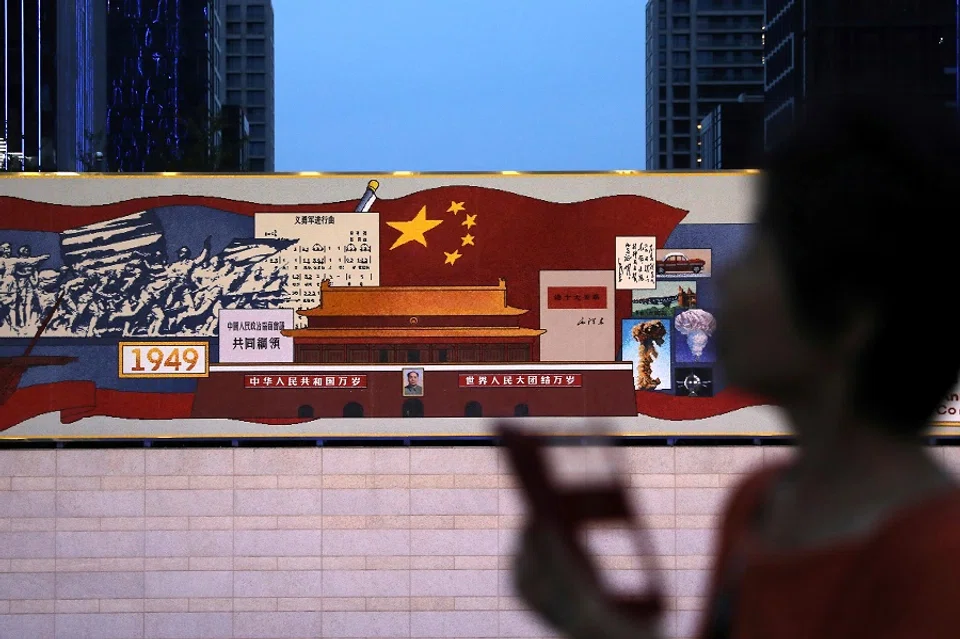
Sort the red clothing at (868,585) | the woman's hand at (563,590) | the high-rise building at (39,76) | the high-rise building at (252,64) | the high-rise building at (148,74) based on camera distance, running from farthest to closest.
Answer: the high-rise building at (252,64) < the high-rise building at (148,74) < the high-rise building at (39,76) < the woman's hand at (563,590) < the red clothing at (868,585)

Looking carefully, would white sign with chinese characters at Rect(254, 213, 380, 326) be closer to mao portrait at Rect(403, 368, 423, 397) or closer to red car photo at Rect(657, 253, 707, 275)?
mao portrait at Rect(403, 368, 423, 397)

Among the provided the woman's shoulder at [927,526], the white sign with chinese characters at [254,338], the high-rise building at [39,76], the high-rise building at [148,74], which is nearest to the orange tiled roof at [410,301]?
the white sign with chinese characters at [254,338]

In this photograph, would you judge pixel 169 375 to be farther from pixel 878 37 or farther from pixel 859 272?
pixel 878 37

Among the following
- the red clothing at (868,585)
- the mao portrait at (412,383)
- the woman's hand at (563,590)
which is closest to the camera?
the red clothing at (868,585)

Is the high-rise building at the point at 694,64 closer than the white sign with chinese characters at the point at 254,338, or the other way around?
the white sign with chinese characters at the point at 254,338

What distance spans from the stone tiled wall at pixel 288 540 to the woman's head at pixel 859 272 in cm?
547

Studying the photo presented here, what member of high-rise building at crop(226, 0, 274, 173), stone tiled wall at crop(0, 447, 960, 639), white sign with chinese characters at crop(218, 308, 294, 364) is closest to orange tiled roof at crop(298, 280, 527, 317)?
white sign with chinese characters at crop(218, 308, 294, 364)

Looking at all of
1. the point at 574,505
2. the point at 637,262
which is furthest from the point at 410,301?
the point at 574,505

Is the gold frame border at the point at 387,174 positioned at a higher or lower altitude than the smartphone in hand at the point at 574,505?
higher

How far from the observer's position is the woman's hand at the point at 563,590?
2.56 ft

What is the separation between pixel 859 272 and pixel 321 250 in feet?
18.6

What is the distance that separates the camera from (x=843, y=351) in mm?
776

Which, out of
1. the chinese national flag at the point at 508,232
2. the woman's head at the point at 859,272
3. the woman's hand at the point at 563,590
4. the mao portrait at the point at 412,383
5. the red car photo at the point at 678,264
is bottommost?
the mao portrait at the point at 412,383

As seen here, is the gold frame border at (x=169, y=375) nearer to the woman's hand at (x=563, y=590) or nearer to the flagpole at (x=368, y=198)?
the flagpole at (x=368, y=198)
